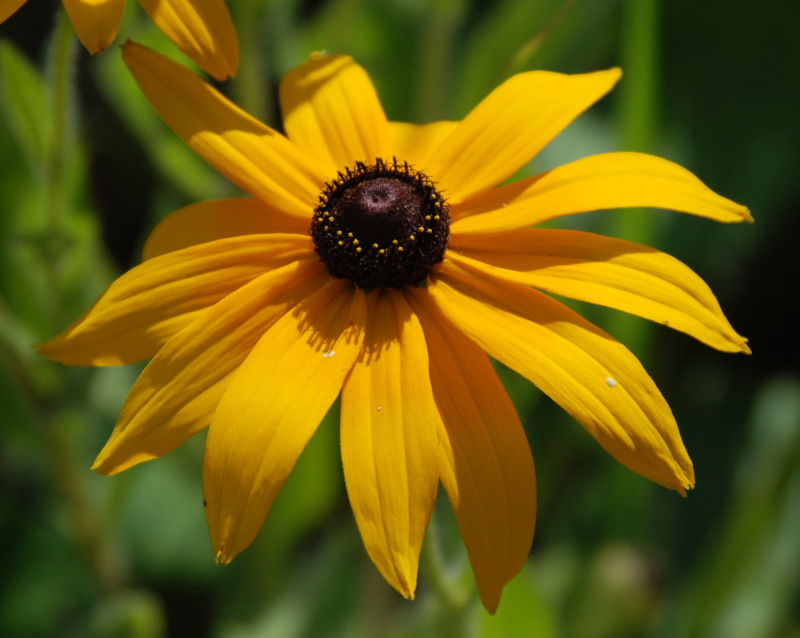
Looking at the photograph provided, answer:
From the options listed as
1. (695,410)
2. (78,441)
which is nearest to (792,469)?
(695,410)

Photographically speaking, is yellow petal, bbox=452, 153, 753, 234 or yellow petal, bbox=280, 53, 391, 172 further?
yellow petal, bbox=280, 53, 391, 172

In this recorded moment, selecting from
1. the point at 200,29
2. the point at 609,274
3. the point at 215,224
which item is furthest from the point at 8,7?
the point at 609,274

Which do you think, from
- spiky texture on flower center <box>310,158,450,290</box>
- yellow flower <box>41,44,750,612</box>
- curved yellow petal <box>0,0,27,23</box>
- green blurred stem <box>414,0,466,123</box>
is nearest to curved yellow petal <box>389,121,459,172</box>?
yellow flower <box>41,44,750,612</box>

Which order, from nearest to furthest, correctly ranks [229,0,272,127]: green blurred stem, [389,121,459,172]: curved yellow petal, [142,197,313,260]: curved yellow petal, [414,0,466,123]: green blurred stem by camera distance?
[142,197,313,260]: curved yellow petal
[389,121,459,172]: curved yellow petal
[229,0,272,127]: green blurred stem
[414,0,466,123]: green blurred stem

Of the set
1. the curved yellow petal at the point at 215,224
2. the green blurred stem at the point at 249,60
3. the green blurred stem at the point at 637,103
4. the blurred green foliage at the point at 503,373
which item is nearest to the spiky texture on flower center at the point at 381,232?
the curved yellow petal at the point at 215,224

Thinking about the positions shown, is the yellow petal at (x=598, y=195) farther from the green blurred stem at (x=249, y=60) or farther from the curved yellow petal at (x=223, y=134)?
the green blurred stem at (x=249, y=60)

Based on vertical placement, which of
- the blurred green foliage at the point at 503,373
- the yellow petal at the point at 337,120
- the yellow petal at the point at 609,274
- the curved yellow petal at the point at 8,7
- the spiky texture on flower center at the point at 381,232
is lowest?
the blurred green foliage at the point at 503,373

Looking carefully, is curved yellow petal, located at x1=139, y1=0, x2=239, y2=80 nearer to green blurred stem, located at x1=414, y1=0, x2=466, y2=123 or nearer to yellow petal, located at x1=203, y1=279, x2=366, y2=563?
yellow petal, located at x1=203, y1=279, x2=366, y2=563
